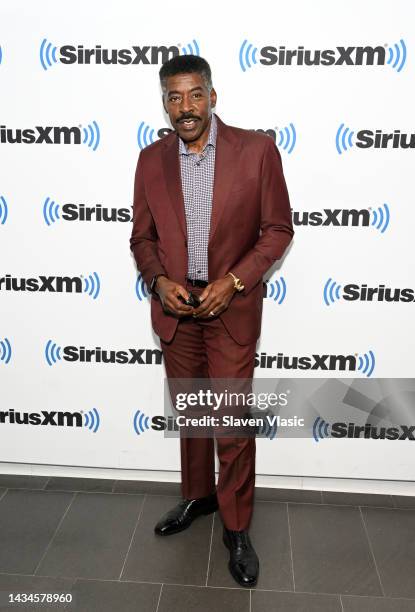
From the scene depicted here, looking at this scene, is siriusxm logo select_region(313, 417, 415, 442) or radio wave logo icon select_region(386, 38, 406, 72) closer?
radio wave logo icon select_region(386, 38, 406, 72)

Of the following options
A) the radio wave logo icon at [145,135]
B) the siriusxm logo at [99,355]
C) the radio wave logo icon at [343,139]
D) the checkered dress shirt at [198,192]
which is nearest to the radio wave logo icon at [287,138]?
the radio wave logo icon at [343,139]

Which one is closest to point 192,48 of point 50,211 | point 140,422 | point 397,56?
point 397,56

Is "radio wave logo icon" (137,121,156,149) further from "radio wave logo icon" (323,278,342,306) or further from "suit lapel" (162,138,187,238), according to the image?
"radio wave logo icon" (323,278,342,306)

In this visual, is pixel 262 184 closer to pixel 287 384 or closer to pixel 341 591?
pixel 287 384

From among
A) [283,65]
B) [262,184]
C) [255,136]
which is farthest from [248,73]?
[262,184]

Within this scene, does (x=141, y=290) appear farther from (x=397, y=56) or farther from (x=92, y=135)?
(x=397, y=56)

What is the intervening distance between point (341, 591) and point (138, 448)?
49.6 inches

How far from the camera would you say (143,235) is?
8.89ft

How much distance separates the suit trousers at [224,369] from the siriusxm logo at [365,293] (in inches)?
22.9

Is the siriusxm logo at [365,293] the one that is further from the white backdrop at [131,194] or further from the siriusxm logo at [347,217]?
the siriusxm logo at [347,217]

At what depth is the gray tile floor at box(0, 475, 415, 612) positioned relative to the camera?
254 centimetres

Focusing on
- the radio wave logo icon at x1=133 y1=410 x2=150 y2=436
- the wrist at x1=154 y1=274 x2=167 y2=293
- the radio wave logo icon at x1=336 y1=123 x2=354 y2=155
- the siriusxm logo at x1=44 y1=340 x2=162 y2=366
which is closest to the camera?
the wrist at x1=154 y1=274 x2=167 y2=293

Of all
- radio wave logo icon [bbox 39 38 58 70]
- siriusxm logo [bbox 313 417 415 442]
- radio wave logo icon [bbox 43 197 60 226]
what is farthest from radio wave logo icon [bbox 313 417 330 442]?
radio wave logo icon [bbox 39 38 58 70]

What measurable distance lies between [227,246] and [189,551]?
4.45 feet
